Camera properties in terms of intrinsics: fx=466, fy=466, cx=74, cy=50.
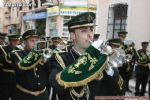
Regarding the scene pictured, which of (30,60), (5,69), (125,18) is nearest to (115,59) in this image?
(30,60)

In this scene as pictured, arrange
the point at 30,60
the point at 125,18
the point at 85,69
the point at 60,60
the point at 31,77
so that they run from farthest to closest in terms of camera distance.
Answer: the point at 125,18 → the point at 31,77 → the point at 30,60 → the point at 60,60 → the point at 85,69

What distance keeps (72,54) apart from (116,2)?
16.6 meters

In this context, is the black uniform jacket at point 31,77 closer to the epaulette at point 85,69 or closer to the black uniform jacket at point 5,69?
the black uniform jacket at point 5,69

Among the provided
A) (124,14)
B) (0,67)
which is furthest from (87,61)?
(124,14)

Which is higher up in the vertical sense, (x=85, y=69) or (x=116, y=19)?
(x=85, y=69)

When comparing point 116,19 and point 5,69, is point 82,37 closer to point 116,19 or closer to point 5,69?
point 5,69

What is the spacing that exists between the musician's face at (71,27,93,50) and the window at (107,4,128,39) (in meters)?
16.0

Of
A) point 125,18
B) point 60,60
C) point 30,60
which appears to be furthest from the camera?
point 125,18

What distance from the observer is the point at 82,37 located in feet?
13.8

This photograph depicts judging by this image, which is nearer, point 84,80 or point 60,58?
point 84,80

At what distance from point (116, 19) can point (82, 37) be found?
16.9m

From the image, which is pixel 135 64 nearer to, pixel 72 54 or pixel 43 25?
pixel 72 54

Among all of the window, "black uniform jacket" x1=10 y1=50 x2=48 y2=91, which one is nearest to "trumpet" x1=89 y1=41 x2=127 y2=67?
"black uniform jacket" x1=10 y1=50 x2=48 y2=91

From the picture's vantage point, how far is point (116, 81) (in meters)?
4.52
